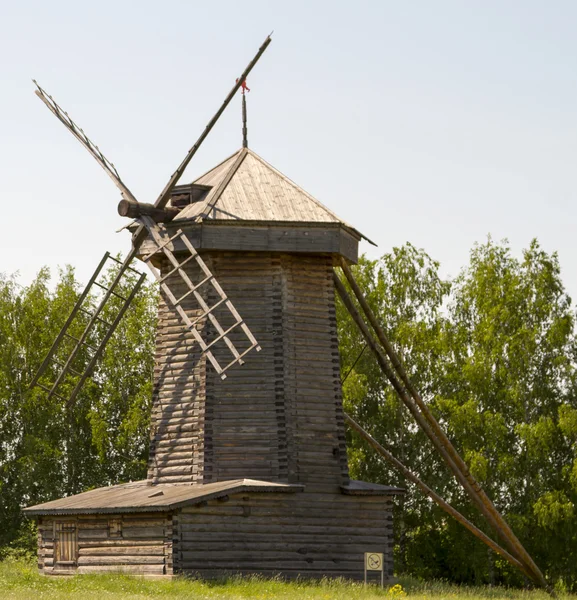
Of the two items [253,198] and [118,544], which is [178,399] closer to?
[118,544]

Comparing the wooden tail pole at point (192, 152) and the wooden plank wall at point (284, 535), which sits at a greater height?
the wooden tail pole at point (192, 152)

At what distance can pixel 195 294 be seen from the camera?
914 inches

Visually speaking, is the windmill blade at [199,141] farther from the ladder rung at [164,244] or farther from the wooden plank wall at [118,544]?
the wooden plank wall at [118,544]

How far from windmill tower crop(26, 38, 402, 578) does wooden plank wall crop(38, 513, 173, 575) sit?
0.03 meters

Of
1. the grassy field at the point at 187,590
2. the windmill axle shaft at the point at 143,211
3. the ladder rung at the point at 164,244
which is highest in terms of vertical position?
the windmill axle shaft at the point at 143,211

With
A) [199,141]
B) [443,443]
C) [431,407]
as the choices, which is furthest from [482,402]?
[199,141]

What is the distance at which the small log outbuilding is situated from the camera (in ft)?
74.7

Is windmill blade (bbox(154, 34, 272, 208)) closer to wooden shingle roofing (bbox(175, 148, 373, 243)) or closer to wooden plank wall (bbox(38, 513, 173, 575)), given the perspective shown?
wooden shingle roofing (bbox(175, 148, 373, 243))

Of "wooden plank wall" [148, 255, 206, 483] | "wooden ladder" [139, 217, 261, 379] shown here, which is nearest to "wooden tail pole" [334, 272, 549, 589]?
"wooden ladder" [139, 217, 261, 379]

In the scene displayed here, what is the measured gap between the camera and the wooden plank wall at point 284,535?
22406mm

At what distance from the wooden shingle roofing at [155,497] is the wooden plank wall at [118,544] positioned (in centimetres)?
34

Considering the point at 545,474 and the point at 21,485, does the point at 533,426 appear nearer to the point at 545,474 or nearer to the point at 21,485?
the point at 545,474

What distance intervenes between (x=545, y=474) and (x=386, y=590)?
12984 mm

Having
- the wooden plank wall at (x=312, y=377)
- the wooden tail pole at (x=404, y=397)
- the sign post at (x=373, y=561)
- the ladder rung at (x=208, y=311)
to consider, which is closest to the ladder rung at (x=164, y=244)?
the ladder rung at (x=208, y=311)
